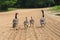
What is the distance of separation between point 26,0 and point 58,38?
224 feet

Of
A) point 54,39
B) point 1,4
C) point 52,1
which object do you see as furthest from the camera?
point 52,1

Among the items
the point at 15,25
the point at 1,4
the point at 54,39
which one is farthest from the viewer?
the point at 1,4

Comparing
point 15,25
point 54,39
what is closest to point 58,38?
point 54,39

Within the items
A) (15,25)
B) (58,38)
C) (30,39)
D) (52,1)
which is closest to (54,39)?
(58,38)

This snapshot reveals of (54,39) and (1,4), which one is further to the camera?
(1,4)

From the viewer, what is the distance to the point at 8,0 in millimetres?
60812

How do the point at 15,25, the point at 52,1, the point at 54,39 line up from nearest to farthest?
the point at 54,39
the point at 15,25
the point at 52,1

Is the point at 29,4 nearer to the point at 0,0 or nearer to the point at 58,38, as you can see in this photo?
the point at 0,0

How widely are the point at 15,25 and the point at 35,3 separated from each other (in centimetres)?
5990

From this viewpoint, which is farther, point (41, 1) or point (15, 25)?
point (41, 1)

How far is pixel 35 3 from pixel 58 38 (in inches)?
2556

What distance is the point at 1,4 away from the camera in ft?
190

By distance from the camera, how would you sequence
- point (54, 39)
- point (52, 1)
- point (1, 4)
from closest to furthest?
point (54, 39) → point (1, 4) → point (52, 1)

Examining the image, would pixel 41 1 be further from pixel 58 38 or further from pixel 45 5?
pixel 58 38
